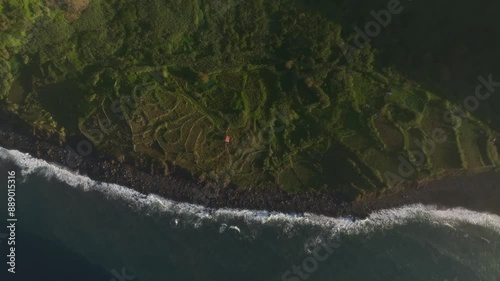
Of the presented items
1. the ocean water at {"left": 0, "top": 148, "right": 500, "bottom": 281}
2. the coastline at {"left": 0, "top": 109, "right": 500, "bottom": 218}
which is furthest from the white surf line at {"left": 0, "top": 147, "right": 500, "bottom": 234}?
the coastline at {"left": 0, "top": 109, "right": 500, "bottom": 218}

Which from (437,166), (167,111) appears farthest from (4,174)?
(437,166)

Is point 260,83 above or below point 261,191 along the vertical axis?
above

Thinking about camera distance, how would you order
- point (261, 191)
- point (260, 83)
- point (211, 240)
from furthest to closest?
point (211, 240), point (261, 191), point (260, 83)

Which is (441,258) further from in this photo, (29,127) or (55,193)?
(29,127)

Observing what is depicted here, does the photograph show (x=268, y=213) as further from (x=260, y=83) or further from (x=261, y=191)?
(x=260, y=83)

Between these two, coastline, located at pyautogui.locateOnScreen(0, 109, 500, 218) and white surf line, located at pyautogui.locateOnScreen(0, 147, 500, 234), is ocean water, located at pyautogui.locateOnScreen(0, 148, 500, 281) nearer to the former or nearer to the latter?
white surf line, located at pyautogui.locateOnScreen(0, 147, 500, 234)

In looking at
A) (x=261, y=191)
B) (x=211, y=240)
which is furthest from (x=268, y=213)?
(x=211, y=240)
